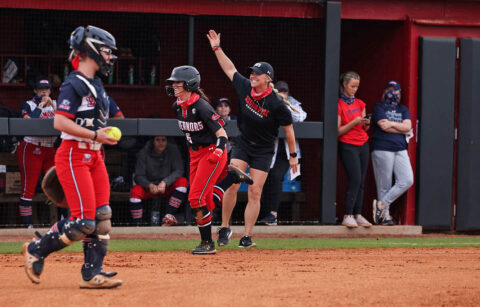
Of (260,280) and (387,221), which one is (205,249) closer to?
(260,280)

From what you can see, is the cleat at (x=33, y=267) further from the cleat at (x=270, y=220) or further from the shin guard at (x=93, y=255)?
the cleat at (x=270, y=220)

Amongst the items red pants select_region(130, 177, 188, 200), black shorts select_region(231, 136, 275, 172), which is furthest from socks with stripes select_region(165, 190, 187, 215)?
black shorts select_region(231, 136, 275, 172)

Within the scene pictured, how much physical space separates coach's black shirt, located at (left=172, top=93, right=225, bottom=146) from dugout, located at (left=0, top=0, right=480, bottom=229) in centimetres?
A: 285

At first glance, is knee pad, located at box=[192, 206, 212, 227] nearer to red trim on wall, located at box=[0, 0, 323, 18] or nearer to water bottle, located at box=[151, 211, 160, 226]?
water bottle, located at box=[151, 211, 160, 226]

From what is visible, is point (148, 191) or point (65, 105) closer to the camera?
point (65, 105)

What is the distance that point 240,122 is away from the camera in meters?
9.23

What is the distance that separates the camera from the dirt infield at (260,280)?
570 cm

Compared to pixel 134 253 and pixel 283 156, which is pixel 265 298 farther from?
pixel 283 156

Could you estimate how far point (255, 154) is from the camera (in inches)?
356

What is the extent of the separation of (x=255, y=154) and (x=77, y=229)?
352 centimetres

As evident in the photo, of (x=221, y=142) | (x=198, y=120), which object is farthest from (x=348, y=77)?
(x=221, y=142)

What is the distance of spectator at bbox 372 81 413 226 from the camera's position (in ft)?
37.0

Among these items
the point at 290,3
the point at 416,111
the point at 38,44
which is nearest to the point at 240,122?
the point at 290,3

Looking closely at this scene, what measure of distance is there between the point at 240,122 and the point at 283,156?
204 centimetres
